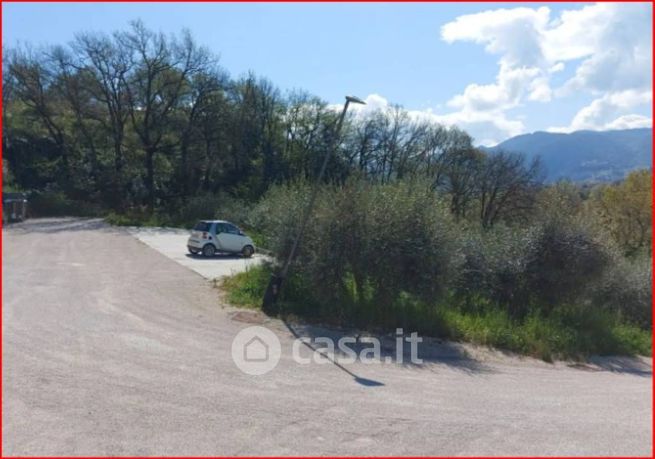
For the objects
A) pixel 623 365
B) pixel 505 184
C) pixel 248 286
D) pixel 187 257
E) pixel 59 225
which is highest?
pixel 505 184

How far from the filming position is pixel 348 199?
1388 centimetres

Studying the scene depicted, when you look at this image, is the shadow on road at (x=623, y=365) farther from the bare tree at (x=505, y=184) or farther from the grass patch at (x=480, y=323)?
the bare tree at (x=505, y=184)

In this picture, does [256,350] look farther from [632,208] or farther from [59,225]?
[632,208]

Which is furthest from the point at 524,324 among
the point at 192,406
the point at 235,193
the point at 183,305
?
the point at 235,193

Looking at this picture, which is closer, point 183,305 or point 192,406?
point 192,406

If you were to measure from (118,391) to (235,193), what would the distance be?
4650 centimetres

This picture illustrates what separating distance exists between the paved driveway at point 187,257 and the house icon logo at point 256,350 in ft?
15.7

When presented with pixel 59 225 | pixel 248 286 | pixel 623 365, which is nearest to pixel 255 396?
pixel 248 286

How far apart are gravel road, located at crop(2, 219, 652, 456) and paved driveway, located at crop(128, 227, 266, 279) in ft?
20.3

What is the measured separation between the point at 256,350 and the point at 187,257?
15164mm

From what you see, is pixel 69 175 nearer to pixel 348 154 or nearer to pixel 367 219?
pixel 348 154

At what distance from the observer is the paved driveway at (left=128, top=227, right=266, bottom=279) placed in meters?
20.3

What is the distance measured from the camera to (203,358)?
8.93 metres

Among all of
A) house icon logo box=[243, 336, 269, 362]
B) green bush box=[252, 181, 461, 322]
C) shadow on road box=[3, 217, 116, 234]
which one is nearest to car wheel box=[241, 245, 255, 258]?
green bush box=[252, 181, 461, 322]
